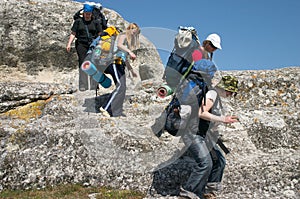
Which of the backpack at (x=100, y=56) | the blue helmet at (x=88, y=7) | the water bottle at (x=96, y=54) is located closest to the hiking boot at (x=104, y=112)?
the backpack at (x=100, y=56)

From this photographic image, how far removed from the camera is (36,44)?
1709 cm

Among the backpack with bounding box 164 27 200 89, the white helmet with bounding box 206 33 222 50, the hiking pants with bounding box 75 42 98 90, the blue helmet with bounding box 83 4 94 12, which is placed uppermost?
the blue helmet with bounding box 83 4 94 12

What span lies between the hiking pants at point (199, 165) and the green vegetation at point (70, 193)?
4.39ft

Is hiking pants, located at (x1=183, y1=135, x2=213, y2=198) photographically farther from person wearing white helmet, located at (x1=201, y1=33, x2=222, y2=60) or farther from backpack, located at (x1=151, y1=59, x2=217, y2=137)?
person wearing white helmet, located at (x1=201, y1=33, x2=222, y2=60)

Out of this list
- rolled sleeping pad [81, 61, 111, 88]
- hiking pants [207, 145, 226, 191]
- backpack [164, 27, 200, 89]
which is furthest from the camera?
rolled sleeping pad [81, 61, 111, 88]

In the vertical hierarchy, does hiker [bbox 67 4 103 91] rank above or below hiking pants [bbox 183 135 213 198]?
above

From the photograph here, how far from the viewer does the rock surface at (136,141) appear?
8.45 m

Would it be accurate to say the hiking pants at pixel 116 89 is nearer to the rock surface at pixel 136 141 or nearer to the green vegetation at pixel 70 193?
the rock surface at pixel 136 141

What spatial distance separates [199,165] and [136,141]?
8.45 ft

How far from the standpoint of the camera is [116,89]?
429 inches

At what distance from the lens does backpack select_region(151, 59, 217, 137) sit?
720cm

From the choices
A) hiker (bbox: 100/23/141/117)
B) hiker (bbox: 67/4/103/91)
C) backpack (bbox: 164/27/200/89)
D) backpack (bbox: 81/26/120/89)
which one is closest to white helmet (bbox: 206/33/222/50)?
backpack (bbox: 164/27/200/89)

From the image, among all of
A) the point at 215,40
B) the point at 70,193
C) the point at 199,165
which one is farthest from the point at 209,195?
the point at 215,40

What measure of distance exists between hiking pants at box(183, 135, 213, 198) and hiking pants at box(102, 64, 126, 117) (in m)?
4.11
